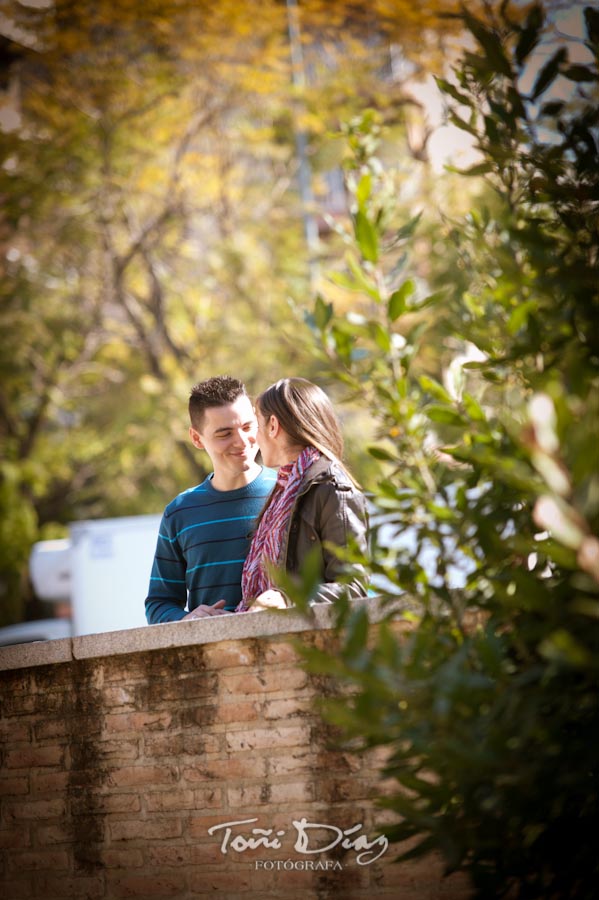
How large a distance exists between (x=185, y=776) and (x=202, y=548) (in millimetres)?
943

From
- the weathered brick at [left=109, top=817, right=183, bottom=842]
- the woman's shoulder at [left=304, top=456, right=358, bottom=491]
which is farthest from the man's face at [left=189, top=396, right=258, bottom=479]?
the weathered brick at [left=109, top=817, right=183, bottom=842]

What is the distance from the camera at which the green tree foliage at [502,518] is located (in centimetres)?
212

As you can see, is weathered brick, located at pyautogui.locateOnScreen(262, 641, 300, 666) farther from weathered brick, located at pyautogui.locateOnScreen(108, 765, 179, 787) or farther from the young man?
weathered brick, located at pyautogui.locateOnScreen(108, 765, 179, 787)

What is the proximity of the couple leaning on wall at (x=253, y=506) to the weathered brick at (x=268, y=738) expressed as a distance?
487 mm

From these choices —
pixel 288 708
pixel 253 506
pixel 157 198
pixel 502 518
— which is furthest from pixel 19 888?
pixel 157 198

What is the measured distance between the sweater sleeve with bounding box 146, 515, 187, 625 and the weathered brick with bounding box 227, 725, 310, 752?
70cm

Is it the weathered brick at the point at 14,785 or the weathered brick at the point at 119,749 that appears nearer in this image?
the weathered brick at the point at 119,749

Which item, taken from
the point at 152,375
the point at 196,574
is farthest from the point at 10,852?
the point at 152,375

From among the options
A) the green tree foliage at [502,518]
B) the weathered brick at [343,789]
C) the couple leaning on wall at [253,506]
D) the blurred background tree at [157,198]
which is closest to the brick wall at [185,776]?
the weathered brick at [343,789]

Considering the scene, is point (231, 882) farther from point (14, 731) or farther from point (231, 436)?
point (231, 436)

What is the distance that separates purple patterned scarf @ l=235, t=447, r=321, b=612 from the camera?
4105mm

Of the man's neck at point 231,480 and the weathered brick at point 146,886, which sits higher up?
the man's neck at point 231,480

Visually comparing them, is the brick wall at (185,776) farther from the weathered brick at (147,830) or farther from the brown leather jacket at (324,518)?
the brown leather jacket at (324,518)

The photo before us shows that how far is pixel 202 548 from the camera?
4.65 m
